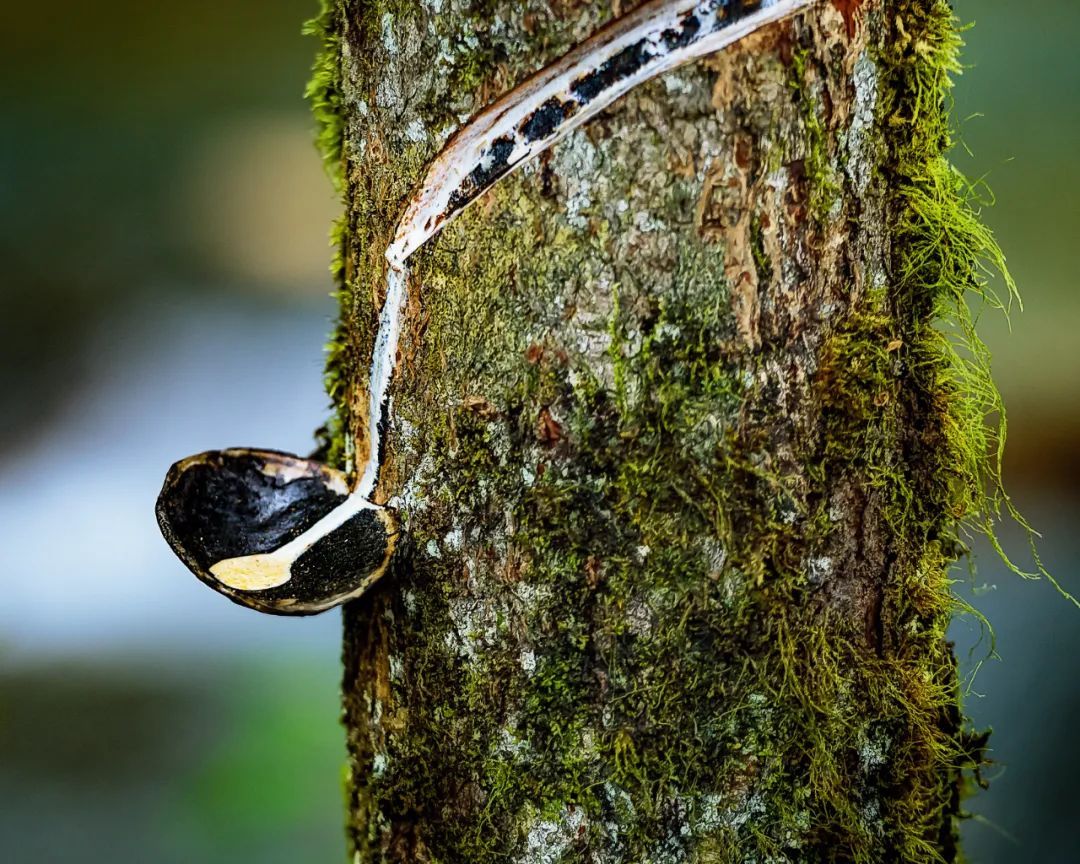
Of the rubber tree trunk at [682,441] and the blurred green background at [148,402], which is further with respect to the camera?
the blurred green background at [148,402]

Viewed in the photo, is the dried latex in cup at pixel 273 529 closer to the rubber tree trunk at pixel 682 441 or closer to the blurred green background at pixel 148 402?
the rubber tree trunk at pixel 682 441

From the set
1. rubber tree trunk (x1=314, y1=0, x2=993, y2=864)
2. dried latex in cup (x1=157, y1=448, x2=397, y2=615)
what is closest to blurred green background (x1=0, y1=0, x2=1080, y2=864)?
rubber tree trunk (x1=314, y1=0, x2=993, y2=864)

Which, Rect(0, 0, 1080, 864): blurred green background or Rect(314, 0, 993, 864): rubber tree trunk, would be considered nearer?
Rect(314, 0, 993, 864): rubber tree trunk

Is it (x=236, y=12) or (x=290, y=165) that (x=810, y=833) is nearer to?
(x=290, y=165)

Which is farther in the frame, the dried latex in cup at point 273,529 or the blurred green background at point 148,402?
the blurred green background at point 148,402

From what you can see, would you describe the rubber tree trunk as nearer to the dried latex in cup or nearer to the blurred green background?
the dried latex in cup

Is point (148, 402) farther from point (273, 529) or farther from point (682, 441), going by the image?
point (682, 441)

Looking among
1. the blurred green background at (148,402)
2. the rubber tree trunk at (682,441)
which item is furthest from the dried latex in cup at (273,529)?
the blurred green background at (148,402)

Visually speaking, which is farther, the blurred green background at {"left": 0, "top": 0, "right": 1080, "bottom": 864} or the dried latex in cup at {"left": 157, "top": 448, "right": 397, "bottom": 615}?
the blurred green background at {"left": 0, "top": 0, "right": 1080, "bottom": 864}
